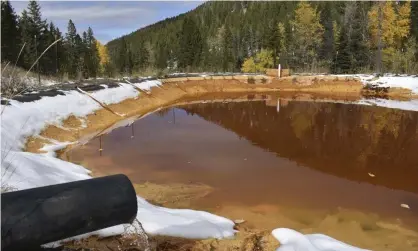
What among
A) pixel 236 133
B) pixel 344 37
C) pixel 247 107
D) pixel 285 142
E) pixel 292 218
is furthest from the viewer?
pixel 344 37

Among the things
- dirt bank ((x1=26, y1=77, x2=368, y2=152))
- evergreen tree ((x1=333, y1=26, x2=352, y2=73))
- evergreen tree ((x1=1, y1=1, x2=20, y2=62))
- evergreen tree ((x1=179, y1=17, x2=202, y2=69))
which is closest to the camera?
dirt bank ((x1=26, y1=77, x2=368, y2=152))

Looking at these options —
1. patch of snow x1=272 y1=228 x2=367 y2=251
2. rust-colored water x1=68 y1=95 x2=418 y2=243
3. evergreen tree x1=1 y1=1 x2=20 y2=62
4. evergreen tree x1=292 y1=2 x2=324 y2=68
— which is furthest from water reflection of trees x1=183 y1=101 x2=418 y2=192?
evergreen tree x1=1 y1=1 x2=20 y2=62

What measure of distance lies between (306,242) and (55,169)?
4.58 metres

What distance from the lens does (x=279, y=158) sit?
9.48m

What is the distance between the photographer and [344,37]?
3706cm

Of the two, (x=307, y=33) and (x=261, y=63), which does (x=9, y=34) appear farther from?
(x=307, y=33)

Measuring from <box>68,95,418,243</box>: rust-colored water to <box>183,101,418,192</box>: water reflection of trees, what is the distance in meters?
0.03

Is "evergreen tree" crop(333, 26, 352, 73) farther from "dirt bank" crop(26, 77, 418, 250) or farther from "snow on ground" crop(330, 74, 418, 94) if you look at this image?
"dirt bank" crop(26, 77, 418, 250)

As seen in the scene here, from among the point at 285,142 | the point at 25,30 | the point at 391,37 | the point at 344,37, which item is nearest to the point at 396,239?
the point at 285,142

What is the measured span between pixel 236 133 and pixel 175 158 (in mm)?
3795

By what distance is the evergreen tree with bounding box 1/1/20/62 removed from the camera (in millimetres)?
35938

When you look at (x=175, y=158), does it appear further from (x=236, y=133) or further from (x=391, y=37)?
(x=391, y=37)

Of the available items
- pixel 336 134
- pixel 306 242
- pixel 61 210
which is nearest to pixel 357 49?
pixel 336 134

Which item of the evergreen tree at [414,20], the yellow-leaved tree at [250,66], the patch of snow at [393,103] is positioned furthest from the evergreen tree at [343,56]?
the yellow-leaved tree at [250,66]
